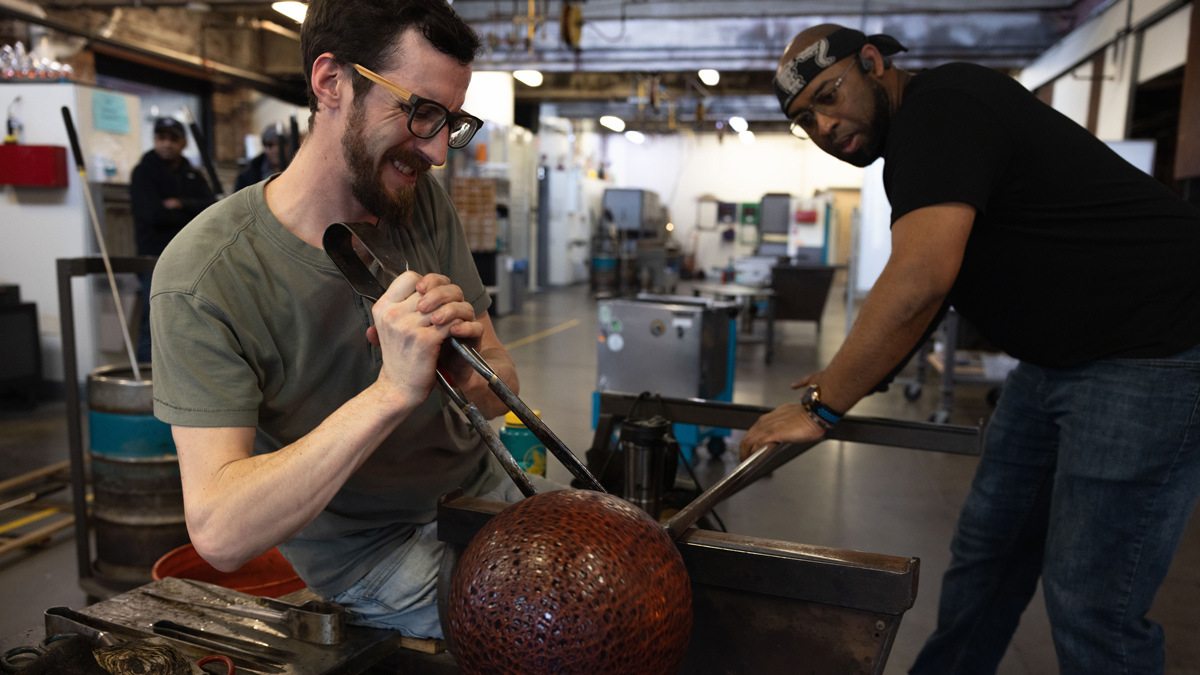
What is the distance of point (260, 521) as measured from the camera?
3.50ft

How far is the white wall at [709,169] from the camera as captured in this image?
2056cm

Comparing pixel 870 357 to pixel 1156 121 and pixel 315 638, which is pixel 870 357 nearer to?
pixel 315 638

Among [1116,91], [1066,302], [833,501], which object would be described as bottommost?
[833,501]

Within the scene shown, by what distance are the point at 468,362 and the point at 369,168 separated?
38 cm

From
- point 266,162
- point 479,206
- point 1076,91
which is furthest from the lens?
point 479,206

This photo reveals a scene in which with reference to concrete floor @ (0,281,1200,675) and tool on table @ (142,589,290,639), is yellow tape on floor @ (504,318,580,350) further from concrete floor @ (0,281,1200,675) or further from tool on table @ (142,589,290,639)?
tool on table @ (142,589,290,639)

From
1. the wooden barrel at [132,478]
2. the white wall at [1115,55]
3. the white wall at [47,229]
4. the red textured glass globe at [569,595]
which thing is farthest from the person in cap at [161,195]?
the white wall at [1115,55]

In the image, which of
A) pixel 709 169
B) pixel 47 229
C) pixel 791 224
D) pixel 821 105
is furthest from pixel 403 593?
pixel 709 169

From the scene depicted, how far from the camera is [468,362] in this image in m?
1.12

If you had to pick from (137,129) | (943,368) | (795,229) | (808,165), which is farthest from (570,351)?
(808,165)

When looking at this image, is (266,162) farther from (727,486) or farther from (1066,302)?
(1066,302)

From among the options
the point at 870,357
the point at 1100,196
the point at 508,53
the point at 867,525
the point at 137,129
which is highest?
the point at 508,53

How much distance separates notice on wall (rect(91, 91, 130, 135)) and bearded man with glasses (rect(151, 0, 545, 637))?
5306 millimetres

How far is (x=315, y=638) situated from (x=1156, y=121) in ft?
32.9
